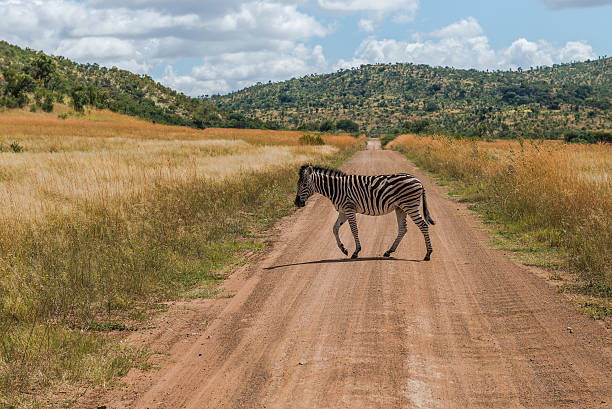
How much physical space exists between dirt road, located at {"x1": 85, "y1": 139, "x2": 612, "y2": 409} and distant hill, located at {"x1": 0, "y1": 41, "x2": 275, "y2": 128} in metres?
76.5

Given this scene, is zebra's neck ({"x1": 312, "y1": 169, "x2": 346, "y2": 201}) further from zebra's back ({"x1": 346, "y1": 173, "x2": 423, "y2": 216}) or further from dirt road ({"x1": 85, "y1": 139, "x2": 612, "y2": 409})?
dirt road ({"x1": 85, "y1": 139, "x2": 612, "y2": 409})

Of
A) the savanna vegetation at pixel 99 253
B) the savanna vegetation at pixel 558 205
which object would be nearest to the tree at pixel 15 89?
the savanna vegetation at pixel 99 253

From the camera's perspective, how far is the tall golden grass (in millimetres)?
8930

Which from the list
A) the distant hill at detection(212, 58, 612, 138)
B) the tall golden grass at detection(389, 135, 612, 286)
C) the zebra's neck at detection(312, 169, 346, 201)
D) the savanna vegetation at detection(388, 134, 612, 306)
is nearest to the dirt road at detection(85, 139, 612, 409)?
the savanna vegetation at detection(388, 134, 612, 306)

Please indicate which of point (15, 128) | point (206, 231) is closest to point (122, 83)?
point (15, 128)

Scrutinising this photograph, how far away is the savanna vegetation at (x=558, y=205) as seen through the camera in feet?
28.5

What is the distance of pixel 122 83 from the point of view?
429 ft

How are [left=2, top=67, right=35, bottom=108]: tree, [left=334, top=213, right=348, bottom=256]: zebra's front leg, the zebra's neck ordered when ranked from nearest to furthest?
[left=334, top=213, right=348, bottom=256]: zebra's front leg, the zebra's neck, [left=2, top=67, right=35, bottom=108]: tree

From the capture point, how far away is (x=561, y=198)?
1195cm

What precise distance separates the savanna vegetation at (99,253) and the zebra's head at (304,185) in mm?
1827

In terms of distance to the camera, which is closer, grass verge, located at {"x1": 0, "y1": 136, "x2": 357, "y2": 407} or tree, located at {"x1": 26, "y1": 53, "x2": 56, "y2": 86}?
grass verge, located at {"x1": 0, "y1": 136, "x2": 357, "y2": 407}

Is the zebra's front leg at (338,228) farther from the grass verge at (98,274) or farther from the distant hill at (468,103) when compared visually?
the distant hill at (468,103)

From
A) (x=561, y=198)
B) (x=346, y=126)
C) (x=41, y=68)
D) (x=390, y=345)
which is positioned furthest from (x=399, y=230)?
(x=346, y=126)

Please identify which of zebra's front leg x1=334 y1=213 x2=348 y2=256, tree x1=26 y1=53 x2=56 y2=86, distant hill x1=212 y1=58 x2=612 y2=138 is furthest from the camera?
distant hill x1=212 y1=58 x2=612 y2=138
